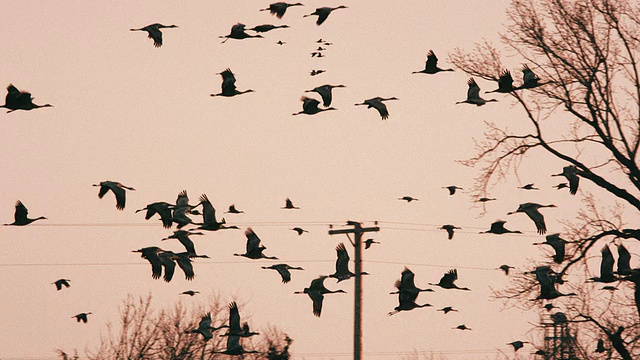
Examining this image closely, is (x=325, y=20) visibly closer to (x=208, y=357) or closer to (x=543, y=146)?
(x=543, y=146)

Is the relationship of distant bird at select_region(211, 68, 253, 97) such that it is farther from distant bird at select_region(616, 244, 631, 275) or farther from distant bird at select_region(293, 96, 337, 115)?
distant bird at select_region(616, 244, 631, 275)

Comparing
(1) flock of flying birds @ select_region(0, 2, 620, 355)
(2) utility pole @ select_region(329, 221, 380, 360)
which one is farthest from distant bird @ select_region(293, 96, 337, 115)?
(2) utility pole @ select_region(329, 221, 380, 360)

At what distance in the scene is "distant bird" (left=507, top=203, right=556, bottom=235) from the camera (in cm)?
2988

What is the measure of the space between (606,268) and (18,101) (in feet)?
38.5

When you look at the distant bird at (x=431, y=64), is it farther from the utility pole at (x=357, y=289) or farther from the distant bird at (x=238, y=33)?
the utility pole at (x=357, y=289)

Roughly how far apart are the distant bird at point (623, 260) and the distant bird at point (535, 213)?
5.74 feet

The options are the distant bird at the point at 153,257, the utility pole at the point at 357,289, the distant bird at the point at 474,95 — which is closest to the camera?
the distant bird at the point at 153,257

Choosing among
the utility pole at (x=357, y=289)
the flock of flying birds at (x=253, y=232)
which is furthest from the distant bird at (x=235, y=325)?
the utility pole at (x=357, y=289)

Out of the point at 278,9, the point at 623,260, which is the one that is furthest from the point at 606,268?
the point at 278,9

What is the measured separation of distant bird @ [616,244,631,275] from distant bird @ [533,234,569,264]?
1600mm

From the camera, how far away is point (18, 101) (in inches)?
1121

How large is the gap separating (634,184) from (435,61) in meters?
6.28

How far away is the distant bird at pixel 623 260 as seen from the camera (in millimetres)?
30288

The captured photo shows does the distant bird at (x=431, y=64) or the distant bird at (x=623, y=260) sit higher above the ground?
the distant bird at (x=431, y=64)
